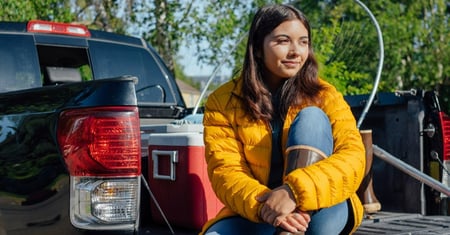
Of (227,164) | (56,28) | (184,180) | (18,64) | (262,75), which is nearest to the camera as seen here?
(227,164)

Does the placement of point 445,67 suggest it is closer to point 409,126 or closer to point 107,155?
point 409,126

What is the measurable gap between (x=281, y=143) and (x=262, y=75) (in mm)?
342

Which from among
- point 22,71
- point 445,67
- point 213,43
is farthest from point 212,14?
point 445,67

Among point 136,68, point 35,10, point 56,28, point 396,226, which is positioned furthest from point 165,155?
point 35,10

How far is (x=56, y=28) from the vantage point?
4617 mm

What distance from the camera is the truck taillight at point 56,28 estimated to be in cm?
446

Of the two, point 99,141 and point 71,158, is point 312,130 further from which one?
point 71,158

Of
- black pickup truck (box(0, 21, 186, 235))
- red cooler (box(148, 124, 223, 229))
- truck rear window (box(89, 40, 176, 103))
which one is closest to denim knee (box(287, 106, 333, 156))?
black pickup truck (box(0, 21, 186, 235))

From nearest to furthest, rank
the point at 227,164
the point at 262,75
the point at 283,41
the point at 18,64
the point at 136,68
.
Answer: the point at 227,164 < the point at 283,41 < the point at 262,75 < the point at 18,64 < the point at 136,68

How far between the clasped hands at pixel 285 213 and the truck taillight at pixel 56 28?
2468 mm

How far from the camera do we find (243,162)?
2842mm

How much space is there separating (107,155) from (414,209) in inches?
87.1

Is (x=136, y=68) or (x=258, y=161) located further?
(x=136, y=68)

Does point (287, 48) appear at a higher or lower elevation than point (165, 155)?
higher
